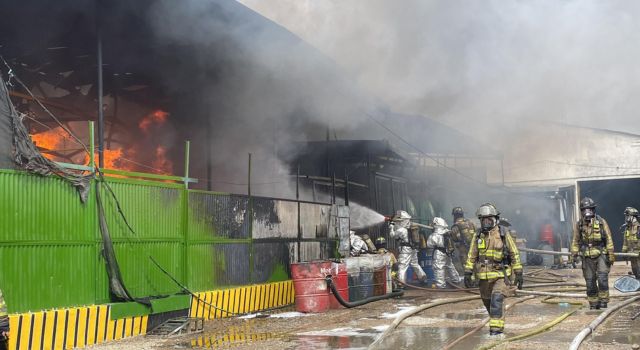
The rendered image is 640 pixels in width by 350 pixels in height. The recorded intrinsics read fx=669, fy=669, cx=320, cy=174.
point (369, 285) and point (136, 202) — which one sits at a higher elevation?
point (136, 202)

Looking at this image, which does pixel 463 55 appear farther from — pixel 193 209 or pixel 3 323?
pixel 3 323

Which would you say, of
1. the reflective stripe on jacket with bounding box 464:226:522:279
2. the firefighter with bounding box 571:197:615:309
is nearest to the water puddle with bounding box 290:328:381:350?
the reflective stripe on jacket with bounding box 464:226:522:279

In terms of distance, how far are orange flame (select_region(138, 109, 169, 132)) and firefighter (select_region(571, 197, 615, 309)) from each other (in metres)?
13.5

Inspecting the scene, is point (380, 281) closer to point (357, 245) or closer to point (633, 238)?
point (357, 245)

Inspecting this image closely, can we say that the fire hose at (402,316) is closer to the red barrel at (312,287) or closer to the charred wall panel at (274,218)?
the red barrel at (312,287)

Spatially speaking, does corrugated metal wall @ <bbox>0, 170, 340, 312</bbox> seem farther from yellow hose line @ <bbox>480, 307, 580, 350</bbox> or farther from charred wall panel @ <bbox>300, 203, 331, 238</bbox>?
yellow hose line @ <bbox>480, 307, 580, 350</bbox>

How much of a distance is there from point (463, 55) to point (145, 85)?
32.8 feet

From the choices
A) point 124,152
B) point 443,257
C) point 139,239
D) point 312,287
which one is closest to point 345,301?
point 312,287

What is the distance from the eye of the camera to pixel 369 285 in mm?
13578

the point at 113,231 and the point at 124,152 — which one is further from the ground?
the point at 124,152

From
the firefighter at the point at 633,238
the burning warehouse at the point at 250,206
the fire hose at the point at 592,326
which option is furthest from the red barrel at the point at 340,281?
the firefighter at the point at 633,238

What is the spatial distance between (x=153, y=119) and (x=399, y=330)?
13.8m

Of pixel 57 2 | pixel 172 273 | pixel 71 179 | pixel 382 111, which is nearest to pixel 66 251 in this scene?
pixel 71 179

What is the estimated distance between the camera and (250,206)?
41.7 ft
